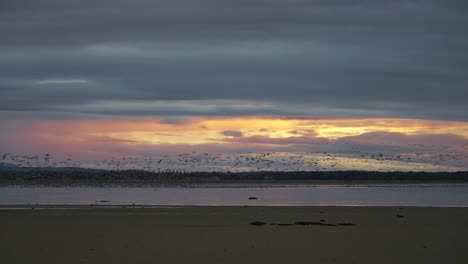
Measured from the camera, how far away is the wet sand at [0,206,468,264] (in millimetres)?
15086

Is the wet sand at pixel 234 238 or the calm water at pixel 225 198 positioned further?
the calm water at pixel 225 198

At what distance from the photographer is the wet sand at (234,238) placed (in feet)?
49.5

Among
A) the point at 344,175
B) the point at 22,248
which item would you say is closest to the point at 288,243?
the point at 22,248

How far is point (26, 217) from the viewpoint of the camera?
26078 millimetres

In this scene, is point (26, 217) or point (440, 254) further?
point (26, 217)

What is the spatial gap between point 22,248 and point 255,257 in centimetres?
598

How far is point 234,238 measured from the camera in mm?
18422

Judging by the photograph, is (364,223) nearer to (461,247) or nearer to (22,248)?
(461,247)

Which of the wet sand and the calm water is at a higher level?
the wet sand

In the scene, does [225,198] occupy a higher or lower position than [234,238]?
lower

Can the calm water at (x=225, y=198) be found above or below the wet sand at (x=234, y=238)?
below

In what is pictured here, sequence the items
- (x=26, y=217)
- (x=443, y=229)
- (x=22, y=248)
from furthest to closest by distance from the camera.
A: (x=26, y=217)
(x=443, y=229)
(x=22, y=248)

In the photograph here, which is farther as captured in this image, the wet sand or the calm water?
the calm water

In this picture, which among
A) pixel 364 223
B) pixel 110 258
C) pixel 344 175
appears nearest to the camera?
pixel 110 258
